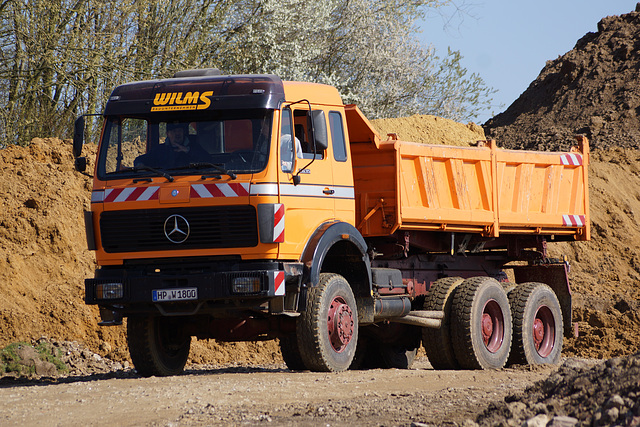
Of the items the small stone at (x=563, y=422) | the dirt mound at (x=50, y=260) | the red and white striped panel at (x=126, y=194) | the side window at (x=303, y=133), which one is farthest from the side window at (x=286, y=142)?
the dirt mound at (x=50, y=260)

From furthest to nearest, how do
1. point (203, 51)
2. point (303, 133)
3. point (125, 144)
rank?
1. point (203, 51)
2. point (125, 144)
3. point (303, 133)

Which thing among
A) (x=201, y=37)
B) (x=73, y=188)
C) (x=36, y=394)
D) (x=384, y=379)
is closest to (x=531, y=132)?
(x=201, y=37)

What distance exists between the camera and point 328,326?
1030cm

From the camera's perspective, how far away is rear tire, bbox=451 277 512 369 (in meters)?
12.1

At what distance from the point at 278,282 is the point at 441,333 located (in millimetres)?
3455

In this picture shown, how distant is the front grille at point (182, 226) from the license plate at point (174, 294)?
0.45m

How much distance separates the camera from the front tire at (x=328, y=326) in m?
10.0

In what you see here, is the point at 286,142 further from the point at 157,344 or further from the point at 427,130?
the point at 427,130

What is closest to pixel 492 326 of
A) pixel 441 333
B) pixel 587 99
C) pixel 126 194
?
pixel 441 333

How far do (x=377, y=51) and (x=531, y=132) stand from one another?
20.6 ft

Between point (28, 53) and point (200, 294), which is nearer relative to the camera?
point (200, 294)

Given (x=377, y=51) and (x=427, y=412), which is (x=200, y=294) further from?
(x=377, y=51)

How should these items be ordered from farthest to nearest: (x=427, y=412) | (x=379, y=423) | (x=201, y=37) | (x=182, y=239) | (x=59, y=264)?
(x=201, y=37)
(x=59, y=264)
(x=182, y=239)
(x=427, y=412)
(x=379, y=423)

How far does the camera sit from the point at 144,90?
10.3 meters
